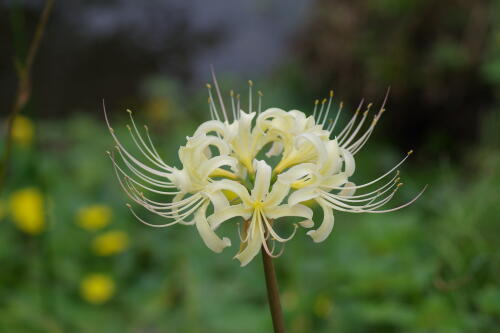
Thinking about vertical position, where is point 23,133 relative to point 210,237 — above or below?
above

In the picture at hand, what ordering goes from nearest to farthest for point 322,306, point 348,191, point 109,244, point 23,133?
point 348,191 → point 322,306 → point 109,244 → point 23,133

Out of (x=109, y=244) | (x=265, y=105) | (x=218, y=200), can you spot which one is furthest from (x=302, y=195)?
(x=265, y=105)

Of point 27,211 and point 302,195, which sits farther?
point 27,211

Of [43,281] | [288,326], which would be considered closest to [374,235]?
[288,326]

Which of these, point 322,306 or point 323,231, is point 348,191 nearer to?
point 323,231

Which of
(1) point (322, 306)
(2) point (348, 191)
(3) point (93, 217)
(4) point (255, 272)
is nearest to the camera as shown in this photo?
(2) point (348, 191)

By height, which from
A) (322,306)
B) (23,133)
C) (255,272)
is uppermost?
(23,133)

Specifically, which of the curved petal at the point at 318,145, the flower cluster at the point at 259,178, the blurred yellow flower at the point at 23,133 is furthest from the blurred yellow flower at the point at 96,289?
the curved petal at the point at 318,145

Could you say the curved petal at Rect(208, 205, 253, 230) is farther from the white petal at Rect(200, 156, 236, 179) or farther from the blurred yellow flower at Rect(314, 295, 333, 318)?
the blurred yellow flower at Rect(314, 295, 333, 318)
